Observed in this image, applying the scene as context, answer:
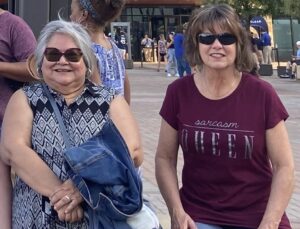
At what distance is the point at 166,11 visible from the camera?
41219mm

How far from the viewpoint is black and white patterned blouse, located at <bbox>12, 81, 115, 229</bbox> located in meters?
3.19

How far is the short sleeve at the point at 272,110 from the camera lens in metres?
3.48

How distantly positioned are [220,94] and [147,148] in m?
6.98

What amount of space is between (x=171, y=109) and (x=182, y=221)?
56cm

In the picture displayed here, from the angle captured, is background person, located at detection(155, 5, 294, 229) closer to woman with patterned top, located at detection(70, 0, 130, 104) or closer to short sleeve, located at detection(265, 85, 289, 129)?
short sleeve, located at detection(265, 85, 289, 129)

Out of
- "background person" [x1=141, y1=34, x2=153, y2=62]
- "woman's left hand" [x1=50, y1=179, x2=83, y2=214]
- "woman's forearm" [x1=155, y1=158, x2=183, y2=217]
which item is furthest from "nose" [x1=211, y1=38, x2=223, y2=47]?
"background person" [x1=141, y1=34, x2=153, y2=62]

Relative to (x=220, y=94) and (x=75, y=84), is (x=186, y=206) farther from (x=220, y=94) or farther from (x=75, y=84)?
(x=75, y=84)

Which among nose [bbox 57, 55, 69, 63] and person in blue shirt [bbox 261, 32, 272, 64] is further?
person in blue shirt [bbox 261, 32, 272, 64]

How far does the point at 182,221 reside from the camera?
348 centimetres

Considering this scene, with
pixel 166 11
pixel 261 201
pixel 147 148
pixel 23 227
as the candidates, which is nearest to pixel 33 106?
pixel 23 227

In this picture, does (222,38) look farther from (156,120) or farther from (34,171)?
(156,120)

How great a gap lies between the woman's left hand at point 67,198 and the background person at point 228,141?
616mm

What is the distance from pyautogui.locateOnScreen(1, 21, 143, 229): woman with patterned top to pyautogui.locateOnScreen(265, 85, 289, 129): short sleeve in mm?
624

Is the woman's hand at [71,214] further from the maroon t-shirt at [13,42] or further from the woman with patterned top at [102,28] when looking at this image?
the maroon t-shirt at [13,42]
